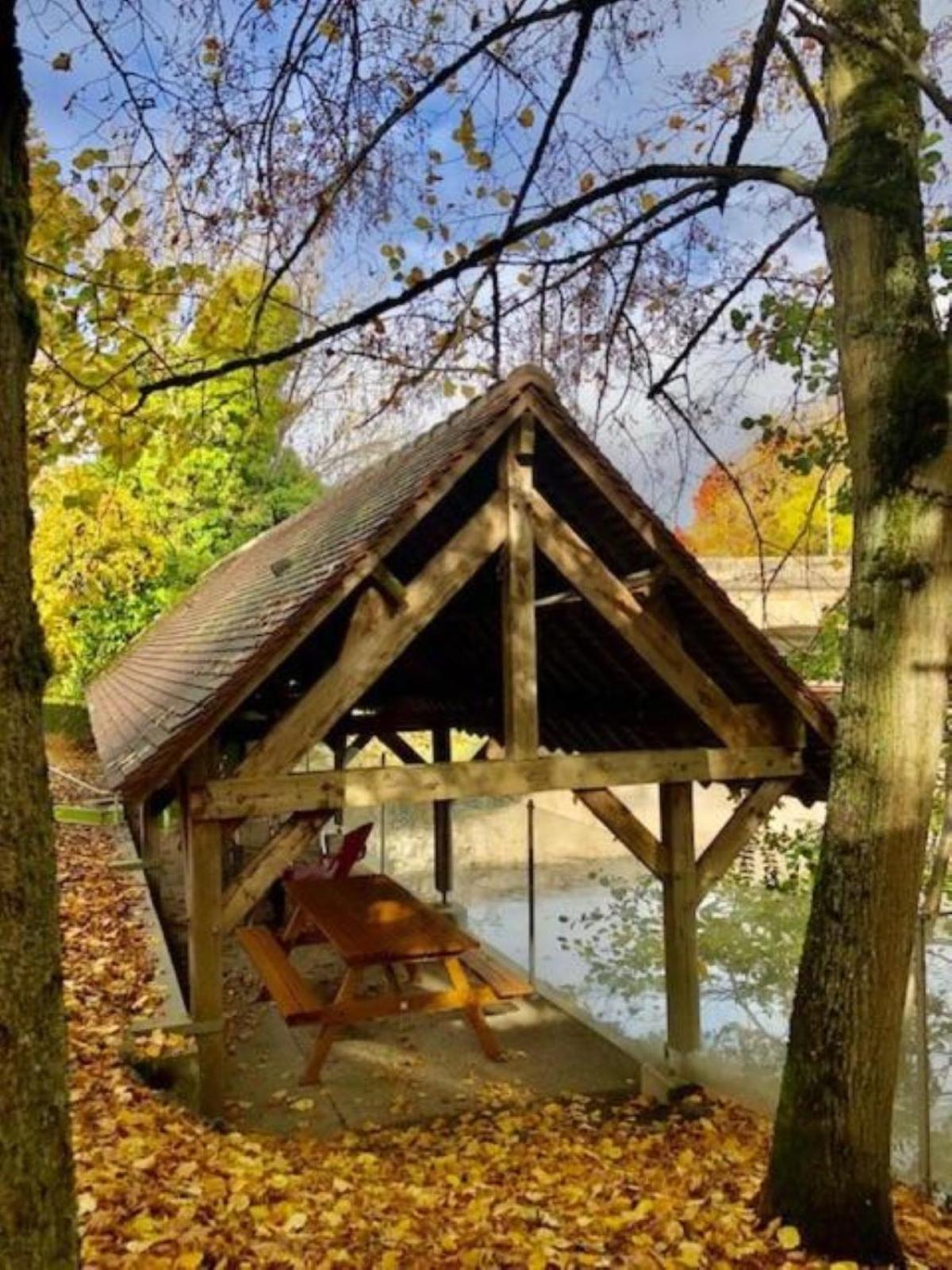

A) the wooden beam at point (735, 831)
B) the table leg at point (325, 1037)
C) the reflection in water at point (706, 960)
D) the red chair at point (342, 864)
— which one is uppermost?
the wooden beam at point (735, 831)

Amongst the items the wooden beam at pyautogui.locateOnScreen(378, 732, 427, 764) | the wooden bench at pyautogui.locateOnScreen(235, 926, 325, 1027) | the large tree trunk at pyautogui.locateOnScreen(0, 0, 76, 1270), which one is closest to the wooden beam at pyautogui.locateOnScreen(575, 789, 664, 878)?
the wooden bench at pyautogui.locateOnScreen(235, 926, 325, 1027)

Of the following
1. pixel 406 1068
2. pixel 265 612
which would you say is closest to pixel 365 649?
pixel 265 612

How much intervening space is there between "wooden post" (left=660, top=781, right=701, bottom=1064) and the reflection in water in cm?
40

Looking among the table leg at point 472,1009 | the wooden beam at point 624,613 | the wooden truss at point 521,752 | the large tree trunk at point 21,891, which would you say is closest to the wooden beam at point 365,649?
the wooden truss at point 521,752

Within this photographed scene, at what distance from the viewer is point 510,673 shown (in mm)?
5895

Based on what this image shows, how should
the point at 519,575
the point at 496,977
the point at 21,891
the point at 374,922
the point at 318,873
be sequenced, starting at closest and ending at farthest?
the point at 21,891
the point at 519,575
the point at 374,922
the point at 496,977
the point at 318,873

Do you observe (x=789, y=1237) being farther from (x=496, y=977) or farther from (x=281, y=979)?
(x=281, y=979)

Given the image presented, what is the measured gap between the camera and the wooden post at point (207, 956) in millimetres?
5617

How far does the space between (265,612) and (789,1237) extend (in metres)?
4.48

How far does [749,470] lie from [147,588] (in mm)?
16207

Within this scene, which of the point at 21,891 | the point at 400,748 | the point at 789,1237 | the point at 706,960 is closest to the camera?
the point at 21,891

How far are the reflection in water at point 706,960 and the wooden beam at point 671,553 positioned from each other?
2.35m

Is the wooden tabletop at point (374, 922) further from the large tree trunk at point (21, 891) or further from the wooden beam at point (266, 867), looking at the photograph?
the large tree trunk at point (21, 891)

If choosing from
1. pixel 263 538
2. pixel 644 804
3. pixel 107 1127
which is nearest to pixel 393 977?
pixel 107 1127
